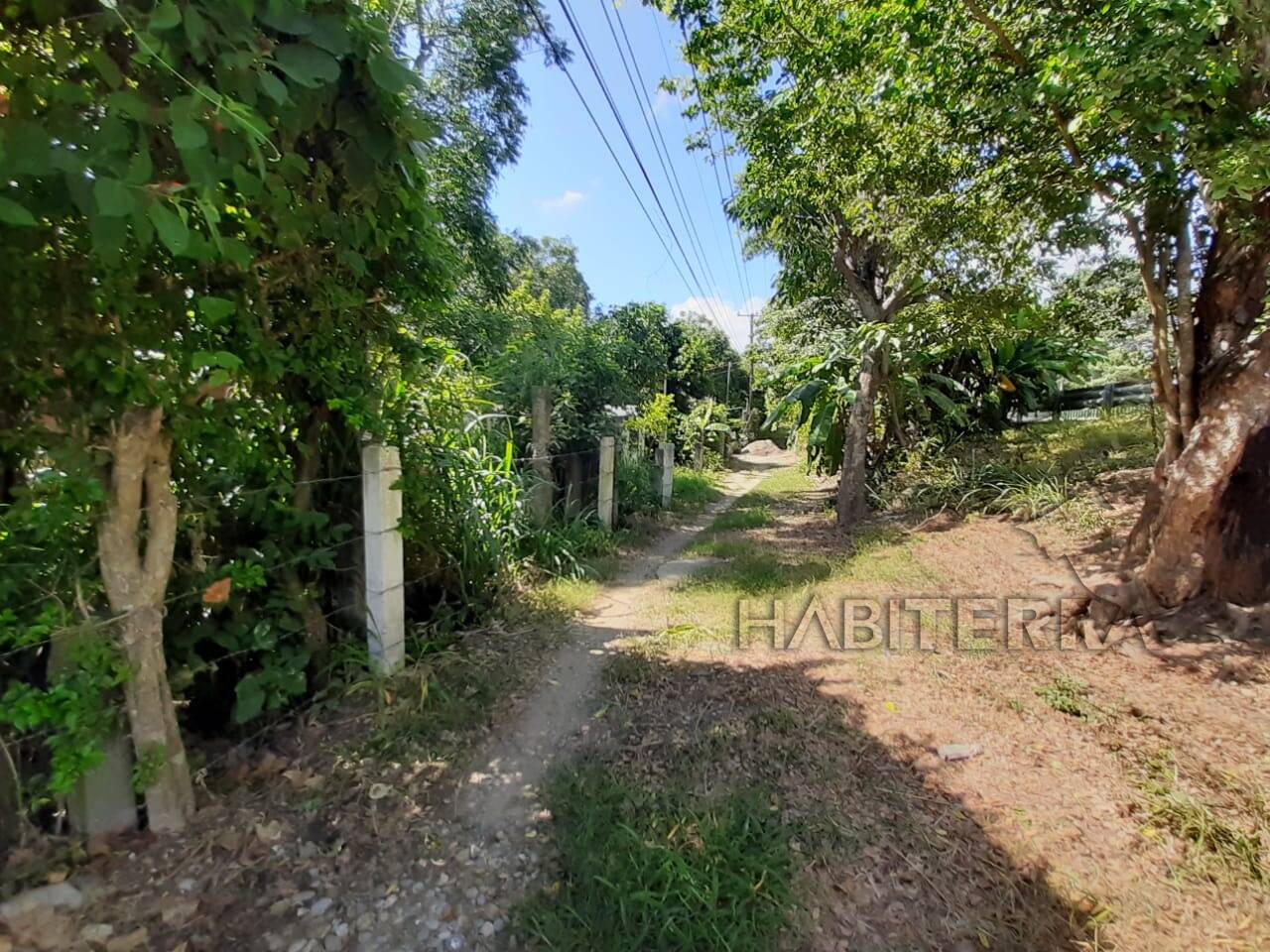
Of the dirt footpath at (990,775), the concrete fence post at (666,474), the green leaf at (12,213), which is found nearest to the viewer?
the green leaf at (12,213)

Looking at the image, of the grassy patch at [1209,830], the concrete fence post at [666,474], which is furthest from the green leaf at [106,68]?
the concrete fence post at [666,474]

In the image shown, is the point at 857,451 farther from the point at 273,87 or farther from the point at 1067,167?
the point at 273,87

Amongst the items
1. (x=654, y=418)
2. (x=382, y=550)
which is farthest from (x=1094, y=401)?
(x=382, y=550)

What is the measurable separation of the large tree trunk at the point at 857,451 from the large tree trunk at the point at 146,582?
23.0 ft

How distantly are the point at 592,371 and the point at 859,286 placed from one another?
12.6ft

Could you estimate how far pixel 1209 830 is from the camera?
2.05m

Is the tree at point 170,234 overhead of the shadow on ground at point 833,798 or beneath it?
overhead

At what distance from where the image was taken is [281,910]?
1768 millimetres

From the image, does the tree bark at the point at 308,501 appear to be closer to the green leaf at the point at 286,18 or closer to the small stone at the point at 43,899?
the small stone at the point at 43,899

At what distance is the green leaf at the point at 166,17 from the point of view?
3.40 feet

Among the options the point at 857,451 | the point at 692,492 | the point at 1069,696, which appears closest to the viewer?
the point at 1069,696

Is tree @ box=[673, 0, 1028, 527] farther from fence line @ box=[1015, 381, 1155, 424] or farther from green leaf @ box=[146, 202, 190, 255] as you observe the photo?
fence line @ box=[1015, 381, 1155, 424]

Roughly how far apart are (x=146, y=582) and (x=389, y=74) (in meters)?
1.72

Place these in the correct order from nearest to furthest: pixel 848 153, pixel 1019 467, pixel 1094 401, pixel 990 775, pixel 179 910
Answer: pixel 179 910, pixel 990 775, pixel 848 153, pixel 1019 467, pixel 1094 401
